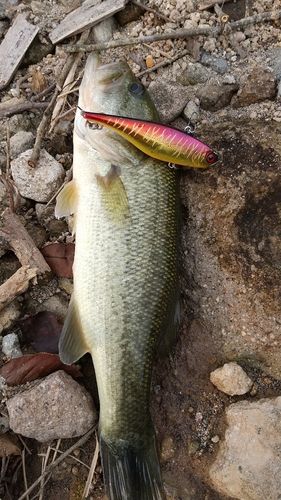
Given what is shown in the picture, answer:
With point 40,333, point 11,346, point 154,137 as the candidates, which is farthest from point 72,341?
A: point 154,137

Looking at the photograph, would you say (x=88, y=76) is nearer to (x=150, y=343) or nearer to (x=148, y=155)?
(x=148, y=155)

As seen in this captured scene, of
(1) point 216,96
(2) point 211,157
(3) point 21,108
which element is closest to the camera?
(2) point 211,157

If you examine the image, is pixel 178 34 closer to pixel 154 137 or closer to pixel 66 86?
pixel 66 86

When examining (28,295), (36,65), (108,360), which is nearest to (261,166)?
(108,360)

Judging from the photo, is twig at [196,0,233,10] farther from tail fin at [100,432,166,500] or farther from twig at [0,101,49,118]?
tail fin at [100,432,166,500]

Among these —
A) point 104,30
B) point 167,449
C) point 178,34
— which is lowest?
point 167,449

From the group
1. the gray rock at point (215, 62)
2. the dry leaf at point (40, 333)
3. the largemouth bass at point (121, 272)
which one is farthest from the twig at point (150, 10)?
the dry leaf at point (40, 333)
